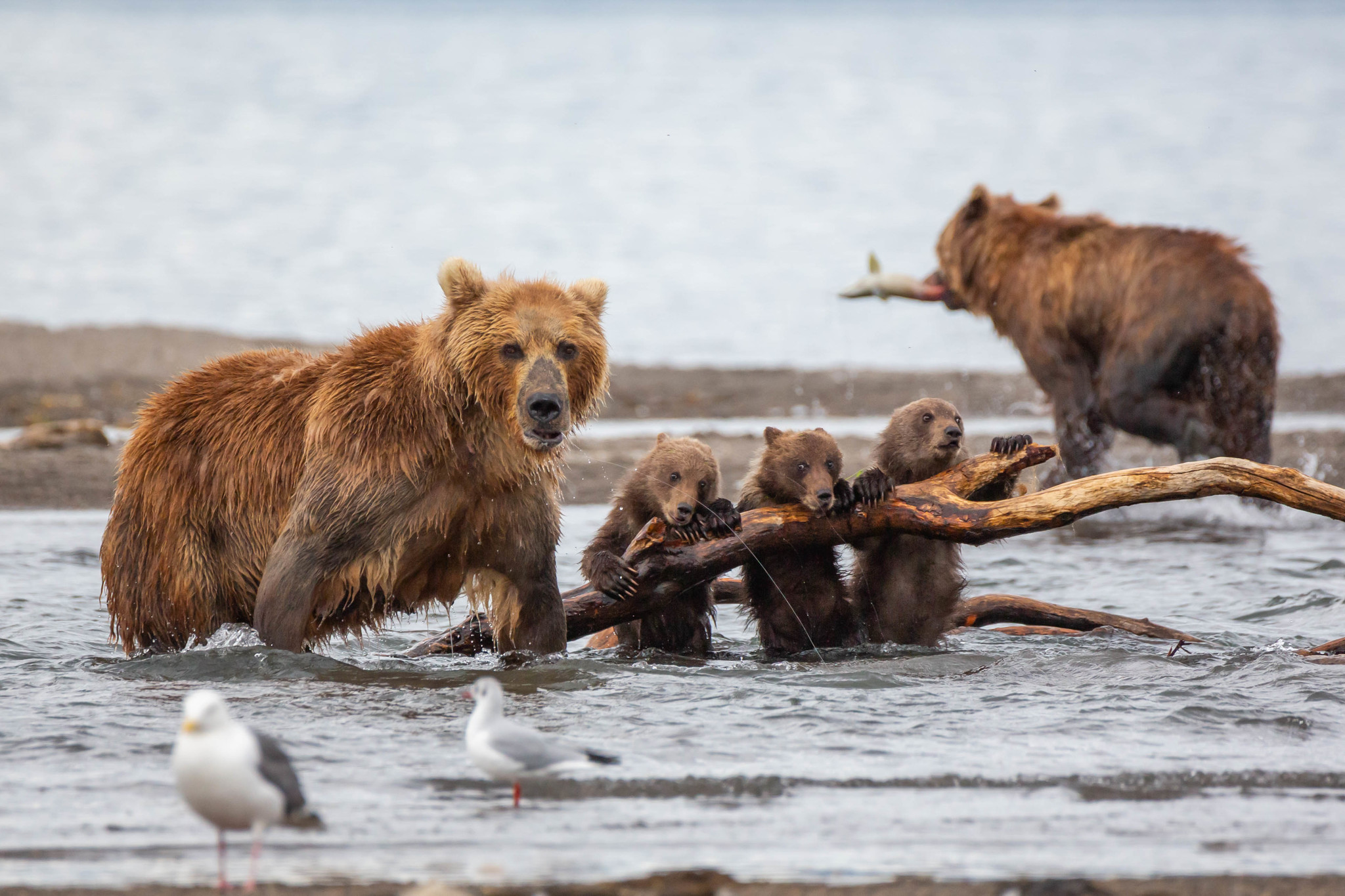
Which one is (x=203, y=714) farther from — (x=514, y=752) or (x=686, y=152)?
(x=686, y=152)

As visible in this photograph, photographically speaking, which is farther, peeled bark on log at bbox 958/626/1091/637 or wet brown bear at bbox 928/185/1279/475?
wet brown bear at bbox 928/185/1279/475

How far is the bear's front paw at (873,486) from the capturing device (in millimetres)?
6770

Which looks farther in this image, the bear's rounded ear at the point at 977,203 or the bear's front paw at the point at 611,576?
the bear's rounded ear at the point at 977,203

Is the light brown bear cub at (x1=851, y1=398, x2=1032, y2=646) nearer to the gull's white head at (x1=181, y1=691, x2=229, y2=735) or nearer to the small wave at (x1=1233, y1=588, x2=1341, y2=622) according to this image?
the small wave at (x1=1233, y1=588, x2=1341, y2=622)

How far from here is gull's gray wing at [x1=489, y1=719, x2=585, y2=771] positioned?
466 centimetres

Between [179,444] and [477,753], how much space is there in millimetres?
2713

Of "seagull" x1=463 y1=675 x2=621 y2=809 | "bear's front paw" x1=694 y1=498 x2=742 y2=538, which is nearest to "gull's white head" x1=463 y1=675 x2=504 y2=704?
"seagull" x1=463 y1=675 x2=621 y2=809

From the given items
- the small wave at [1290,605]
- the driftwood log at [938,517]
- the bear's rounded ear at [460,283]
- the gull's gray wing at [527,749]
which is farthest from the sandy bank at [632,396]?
the gull's gray wing at [527,749]

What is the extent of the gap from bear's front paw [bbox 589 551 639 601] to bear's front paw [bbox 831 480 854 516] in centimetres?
97

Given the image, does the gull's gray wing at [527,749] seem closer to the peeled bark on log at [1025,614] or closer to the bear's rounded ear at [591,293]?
the bear's rounded ear at [591,293]

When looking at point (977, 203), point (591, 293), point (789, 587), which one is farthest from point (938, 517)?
point (977, 203)

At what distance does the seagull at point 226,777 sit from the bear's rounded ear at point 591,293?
2.85 m

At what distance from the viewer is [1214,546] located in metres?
10.4

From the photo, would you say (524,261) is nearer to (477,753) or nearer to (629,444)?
(629,444)
